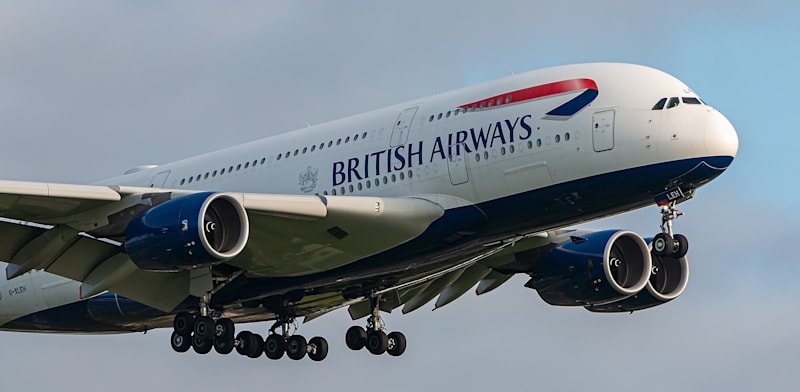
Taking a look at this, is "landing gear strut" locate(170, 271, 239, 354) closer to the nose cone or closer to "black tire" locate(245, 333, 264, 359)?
"black tire" locate(245, 333, 264, 359)

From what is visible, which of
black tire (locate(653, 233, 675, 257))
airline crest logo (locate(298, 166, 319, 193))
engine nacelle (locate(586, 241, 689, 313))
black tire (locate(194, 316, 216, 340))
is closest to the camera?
black tire (locate(653, 233, 675, 257))

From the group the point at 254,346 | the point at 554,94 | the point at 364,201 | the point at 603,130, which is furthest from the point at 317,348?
the point at 603,130

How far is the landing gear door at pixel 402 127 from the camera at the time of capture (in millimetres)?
37188

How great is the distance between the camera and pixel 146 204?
35625 mm

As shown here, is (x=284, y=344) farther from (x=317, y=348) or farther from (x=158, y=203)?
(x=158, y=203)

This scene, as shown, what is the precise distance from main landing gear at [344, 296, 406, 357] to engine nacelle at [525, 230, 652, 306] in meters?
4.03

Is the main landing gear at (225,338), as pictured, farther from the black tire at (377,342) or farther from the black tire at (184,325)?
the black tire at (377,342)

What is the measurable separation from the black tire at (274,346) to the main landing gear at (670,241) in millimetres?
10687

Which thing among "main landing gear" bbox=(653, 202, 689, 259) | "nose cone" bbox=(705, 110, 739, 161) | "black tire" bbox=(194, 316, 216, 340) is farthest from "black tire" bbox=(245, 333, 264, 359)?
"nose cone" bbox=(705, 110, 739, 161)

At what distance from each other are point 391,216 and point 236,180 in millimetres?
5451

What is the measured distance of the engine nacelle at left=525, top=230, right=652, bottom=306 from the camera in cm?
4256

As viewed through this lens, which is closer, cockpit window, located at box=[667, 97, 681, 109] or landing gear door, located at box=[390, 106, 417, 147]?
cockpit window, located at box=[667, 97, 681, 109]

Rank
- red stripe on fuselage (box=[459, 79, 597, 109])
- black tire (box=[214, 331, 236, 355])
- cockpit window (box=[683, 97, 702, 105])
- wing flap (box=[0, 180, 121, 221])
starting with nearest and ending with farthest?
wing flap (box=[0, 180, 121, 221]) < cockpit window (box=[683, 97, 702, 105]) < red stripe on fuselage (box=[459, 79, 597, 109]) < black tire (box=[214, 331, 236, 355])

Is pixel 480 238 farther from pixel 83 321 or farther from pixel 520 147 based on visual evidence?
pixel 83 321
